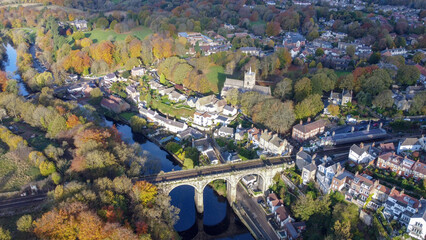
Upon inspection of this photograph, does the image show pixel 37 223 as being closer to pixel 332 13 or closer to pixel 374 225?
pixel 374 225

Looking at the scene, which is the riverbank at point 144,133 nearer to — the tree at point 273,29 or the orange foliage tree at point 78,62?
the orange foliage tree at point 78,62

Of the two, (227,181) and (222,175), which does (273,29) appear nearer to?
(227,181)

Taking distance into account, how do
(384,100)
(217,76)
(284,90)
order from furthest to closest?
1. (217,76)
2. (284,90)
3. (384,100)

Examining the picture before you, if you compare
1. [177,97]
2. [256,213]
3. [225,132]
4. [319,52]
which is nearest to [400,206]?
[256,213]

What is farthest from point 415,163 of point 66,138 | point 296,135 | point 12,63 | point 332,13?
point 12,63

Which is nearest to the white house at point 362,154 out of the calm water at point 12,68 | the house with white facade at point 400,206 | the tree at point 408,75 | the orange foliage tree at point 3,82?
the house with white facade at point 400,206

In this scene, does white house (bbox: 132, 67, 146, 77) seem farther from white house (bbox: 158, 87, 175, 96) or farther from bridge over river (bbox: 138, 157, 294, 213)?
bridge over river (bbox: 138, 157, 294, 213)
